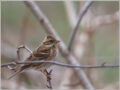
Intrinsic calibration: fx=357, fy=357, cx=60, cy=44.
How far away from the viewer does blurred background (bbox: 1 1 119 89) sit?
3.27 meters

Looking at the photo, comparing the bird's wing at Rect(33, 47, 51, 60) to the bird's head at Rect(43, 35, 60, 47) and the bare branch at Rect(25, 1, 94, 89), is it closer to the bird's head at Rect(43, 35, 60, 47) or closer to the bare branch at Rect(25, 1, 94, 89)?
the bird's head at Rect(43, 35, 60, 47)

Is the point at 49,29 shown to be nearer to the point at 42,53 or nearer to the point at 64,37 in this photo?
the point at 42,53

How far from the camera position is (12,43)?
3783mm

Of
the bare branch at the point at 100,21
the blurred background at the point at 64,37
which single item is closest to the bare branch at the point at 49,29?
the blurred background at the point at 64,37

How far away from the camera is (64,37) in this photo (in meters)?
4.94

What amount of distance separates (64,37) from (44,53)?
11.4 feet

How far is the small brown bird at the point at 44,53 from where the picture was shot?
1.43 m

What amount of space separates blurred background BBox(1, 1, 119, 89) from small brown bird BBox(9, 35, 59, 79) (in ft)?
4.62

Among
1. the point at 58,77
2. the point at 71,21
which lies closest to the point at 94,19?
the point at 71,21

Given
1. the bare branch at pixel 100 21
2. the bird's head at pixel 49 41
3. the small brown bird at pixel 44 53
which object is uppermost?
the bare branch at pixel 100 21

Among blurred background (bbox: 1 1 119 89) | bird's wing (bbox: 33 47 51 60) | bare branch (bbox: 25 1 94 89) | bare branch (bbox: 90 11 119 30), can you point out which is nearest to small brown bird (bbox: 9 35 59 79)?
bird's wing (bbox: 33 47 51 60)

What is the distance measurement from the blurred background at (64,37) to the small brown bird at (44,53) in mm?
1407

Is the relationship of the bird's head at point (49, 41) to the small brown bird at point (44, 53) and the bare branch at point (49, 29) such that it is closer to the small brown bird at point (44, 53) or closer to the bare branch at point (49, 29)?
the small brown bird at point (44, 53)

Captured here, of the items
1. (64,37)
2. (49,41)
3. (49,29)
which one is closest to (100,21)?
(49,29)
